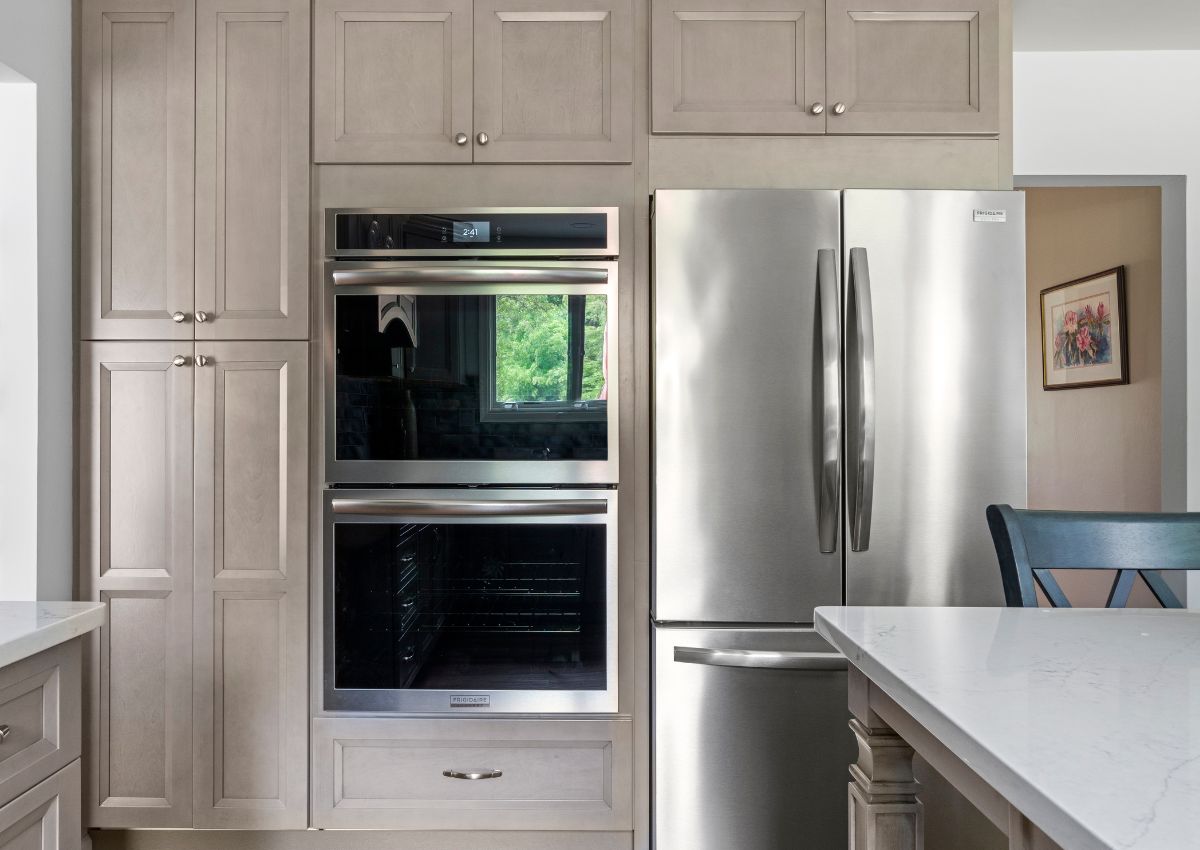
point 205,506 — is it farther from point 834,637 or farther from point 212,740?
point 834,637

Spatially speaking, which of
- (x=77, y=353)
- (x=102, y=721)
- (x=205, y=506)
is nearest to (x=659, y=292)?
(x=205, y=506)

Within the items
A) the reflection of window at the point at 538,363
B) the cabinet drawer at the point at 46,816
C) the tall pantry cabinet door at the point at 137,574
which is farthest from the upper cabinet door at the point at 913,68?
the cabinet drawer at the point at 46,816

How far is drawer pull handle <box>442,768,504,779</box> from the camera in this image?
6.25 feet

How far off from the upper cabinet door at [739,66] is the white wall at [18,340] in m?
1.57

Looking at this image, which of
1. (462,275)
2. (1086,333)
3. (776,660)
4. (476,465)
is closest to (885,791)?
(776,660)

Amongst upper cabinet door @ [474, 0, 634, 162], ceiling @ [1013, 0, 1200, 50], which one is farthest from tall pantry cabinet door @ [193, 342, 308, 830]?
ceiling @ [1013, 0, 1200, 50]

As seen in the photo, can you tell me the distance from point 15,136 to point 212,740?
5.18 feet

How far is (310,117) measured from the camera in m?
1.96

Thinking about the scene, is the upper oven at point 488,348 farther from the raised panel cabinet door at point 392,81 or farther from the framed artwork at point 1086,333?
the framed artwork at point 1086,333

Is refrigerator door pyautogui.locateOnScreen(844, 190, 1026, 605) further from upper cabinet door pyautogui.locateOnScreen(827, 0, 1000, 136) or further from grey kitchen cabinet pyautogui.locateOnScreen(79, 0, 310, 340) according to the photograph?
grey kitchen cabinet pyautogui.locateOnScreen(79, 0, 310, 340)

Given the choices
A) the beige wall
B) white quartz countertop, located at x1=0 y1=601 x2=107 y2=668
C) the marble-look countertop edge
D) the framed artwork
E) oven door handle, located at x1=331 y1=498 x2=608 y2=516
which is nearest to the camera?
the marble-look countertop edge

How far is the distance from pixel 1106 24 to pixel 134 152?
288cm

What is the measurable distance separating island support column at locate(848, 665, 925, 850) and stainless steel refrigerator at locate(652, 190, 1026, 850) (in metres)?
0.83

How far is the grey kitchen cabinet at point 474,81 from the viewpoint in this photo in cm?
196
